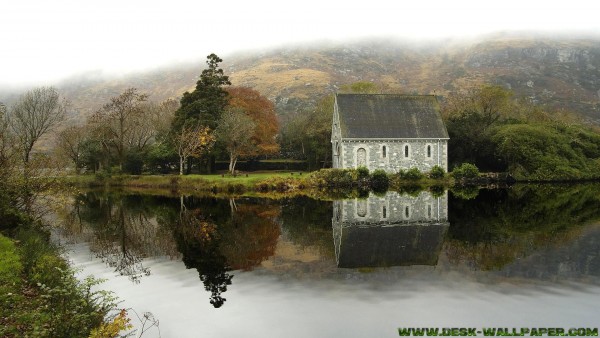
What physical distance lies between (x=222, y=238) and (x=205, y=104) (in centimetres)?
3593

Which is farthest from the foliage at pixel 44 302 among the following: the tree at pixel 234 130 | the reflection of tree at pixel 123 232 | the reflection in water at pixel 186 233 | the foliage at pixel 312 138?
the foliage at pixel 312 138

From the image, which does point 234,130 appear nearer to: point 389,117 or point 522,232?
point 389,117

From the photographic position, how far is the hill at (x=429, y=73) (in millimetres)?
135625

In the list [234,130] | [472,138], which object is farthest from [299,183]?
[472,138]

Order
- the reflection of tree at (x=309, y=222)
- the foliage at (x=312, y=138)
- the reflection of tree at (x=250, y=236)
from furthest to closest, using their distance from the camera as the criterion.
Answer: the foliage at (x=312, y=138), the reflection of tree at (x=309, y=222), the reflection of tree at (x=250, y=236)

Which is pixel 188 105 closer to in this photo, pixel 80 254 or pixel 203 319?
pixel 80 254

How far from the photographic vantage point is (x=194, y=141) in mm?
52656

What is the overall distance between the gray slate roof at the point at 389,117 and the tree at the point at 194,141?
50.0 ft

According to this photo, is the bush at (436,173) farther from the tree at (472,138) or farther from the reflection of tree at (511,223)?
the reflection of tree at (511,223)

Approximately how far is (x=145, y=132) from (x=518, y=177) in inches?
1946

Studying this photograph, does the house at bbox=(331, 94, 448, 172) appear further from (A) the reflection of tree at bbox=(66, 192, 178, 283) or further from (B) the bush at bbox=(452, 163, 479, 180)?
(A) the reflection of tree at bbox=(66, 192, 178, 283)

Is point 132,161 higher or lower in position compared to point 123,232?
lower

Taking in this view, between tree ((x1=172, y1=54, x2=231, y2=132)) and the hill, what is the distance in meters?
61.0

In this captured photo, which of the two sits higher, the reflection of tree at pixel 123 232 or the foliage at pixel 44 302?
the foliage at pixel 44 302
